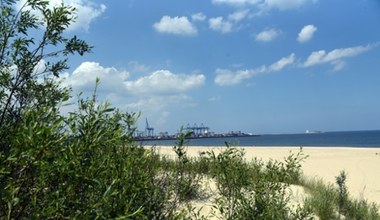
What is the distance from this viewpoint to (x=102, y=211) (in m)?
1.99

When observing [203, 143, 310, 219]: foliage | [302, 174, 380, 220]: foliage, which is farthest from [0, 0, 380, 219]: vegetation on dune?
[302, 174, 380, 220]: foliage

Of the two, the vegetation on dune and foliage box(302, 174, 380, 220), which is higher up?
the vegetation on dune

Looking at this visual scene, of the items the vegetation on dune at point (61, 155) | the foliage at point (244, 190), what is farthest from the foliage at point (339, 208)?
the vegetation on dune at point (61, 155)

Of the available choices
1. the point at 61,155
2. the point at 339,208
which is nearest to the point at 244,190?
the point at 61,155

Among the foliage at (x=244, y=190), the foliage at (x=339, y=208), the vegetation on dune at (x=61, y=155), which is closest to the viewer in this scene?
the vegetation on dune at (x=61, y=155)

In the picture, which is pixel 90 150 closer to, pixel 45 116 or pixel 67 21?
pixel 45 116

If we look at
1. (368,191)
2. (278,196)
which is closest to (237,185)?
(278,196)

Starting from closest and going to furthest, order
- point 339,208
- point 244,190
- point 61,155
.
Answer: point 61,155, point 244,190, point 339,208

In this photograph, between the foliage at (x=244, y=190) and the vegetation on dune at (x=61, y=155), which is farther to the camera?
the foliage at (x=244, y=190)

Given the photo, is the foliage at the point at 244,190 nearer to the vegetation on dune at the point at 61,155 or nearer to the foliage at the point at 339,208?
the vegetation on dune at the point at 61,155

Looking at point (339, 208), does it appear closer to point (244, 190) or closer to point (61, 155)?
point (244, 190)

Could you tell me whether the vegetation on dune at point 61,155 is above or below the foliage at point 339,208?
above

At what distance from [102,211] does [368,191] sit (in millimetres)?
14757

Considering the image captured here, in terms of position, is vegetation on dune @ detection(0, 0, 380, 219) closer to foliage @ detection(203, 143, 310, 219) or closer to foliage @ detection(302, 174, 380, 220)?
foliage @ detection(203, 143, 310, 219)
